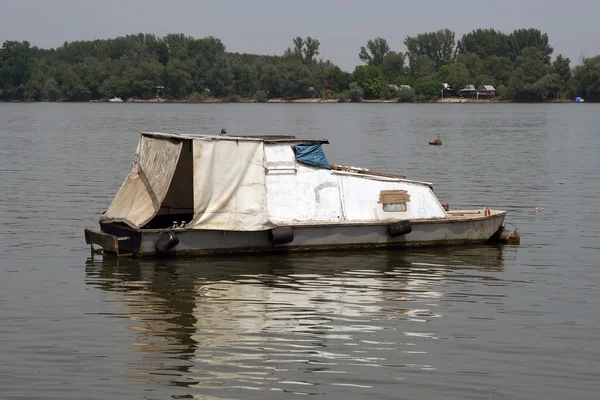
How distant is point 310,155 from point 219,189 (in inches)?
93.3

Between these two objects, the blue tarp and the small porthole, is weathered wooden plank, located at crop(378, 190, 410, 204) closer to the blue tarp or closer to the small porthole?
the small porthole

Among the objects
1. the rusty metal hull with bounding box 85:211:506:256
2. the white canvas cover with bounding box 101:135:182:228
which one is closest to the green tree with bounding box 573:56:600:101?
the rusty metal hull with bounding box 85:211:506:256

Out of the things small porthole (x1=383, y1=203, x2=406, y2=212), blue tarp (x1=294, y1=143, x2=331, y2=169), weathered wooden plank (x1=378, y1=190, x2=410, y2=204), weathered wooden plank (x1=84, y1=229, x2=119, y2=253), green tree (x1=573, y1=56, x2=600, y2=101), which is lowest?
weathered wooden plank (x1=84, y1=229, x2=119, y2=253)

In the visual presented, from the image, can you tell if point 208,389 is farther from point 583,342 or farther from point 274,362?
point 583,342

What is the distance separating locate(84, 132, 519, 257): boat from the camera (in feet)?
76.8

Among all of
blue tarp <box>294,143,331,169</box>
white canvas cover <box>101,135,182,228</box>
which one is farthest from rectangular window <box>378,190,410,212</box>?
white canvas cover <box>101,135,182,228</box>

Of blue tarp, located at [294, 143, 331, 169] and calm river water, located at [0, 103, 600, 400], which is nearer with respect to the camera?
calm river water, located at [0, 103, 600, 400]

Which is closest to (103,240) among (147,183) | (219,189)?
(147,183)

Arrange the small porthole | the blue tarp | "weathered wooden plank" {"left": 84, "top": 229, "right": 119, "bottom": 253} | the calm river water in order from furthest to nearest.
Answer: the small porthole
the blue tarp
"weathered wooden plank" {"left": 84, "top": 229, "right": 119, "bottom": 253}
the calm river water

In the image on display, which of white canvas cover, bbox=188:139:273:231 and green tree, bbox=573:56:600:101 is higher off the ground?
green tree, bbox=573:56:600:101

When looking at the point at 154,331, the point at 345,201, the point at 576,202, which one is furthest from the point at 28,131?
the point at 154,331

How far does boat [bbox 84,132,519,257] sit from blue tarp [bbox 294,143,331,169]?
0.08 ft

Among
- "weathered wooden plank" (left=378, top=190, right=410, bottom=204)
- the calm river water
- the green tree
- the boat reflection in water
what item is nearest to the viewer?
the calm river water

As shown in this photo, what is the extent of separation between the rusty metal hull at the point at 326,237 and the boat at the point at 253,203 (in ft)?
0.08
